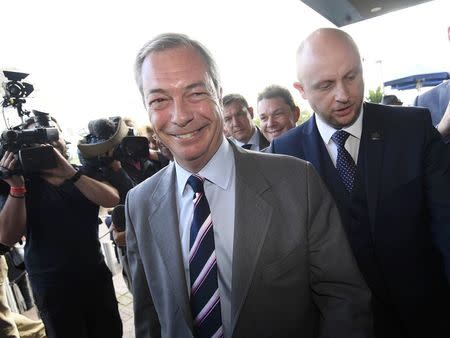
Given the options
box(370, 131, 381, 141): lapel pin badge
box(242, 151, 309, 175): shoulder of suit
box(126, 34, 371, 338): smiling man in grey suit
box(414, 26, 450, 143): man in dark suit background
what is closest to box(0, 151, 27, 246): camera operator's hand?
box(126, 34, 371, 338): smiling man in grey suit

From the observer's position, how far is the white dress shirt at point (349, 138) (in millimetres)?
1733

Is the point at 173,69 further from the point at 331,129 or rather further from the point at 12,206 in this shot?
the point at 12,206

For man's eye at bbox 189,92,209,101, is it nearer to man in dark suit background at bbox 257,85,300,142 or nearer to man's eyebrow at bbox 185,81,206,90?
man's eyebrow at bbox 185,81,206,90

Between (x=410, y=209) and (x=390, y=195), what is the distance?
13cm

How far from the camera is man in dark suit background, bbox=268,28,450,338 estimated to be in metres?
1.60


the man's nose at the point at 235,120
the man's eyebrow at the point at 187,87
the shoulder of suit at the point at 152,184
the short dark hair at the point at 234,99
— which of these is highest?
the man's eyebrow at the point at 187,87

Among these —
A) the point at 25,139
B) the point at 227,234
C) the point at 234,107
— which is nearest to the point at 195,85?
the point at 227,234

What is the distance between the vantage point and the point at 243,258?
3.92ft

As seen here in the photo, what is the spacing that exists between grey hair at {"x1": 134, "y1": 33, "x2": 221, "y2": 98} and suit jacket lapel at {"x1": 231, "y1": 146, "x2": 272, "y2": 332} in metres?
0.49

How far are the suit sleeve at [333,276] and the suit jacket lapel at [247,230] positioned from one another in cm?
20

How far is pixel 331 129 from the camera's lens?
5.85 feet

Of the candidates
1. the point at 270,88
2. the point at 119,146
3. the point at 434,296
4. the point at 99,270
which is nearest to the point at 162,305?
the point at 434,296

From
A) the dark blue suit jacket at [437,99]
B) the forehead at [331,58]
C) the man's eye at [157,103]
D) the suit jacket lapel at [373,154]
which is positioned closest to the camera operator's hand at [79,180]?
the man's eye at [157,103]

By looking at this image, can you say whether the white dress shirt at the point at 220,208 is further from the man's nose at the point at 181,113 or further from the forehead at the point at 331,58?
the forehead at the point at 331,58
